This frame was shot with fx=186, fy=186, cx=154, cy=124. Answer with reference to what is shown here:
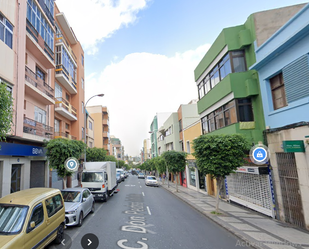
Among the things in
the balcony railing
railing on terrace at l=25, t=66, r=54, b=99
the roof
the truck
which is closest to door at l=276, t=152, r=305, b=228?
the roof

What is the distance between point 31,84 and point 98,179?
8252 millimetres

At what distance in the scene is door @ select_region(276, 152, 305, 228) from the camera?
26.9 ft

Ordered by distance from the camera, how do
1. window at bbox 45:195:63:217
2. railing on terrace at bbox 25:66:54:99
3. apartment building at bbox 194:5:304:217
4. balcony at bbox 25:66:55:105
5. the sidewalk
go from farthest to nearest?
railing on terrace at bbox 25:66:54:99, balcony at bbox 25:66:55:105, apartment building at bbox 194:5:304:217, the sidewalk, window at bbox 45:195:63:217

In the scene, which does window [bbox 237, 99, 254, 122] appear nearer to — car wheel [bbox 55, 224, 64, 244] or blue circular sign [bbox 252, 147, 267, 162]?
blue circular sign [bbox 252, 147, 267, 162]

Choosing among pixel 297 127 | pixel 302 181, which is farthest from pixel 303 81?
pixel 302 181

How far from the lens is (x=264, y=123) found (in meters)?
10.2

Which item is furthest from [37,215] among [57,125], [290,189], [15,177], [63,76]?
[63,76]

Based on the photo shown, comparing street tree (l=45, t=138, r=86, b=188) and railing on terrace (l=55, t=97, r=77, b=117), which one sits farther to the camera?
railing on terrace (l=55, t=97, r=77, b=117)

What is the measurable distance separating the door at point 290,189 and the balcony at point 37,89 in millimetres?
15584

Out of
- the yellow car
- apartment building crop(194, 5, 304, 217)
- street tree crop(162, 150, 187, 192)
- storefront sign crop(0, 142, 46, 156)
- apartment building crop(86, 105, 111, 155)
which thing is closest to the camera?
the yellow car

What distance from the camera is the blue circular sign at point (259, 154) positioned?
964cm

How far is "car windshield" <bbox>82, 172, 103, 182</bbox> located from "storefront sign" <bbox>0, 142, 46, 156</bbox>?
3.77 m

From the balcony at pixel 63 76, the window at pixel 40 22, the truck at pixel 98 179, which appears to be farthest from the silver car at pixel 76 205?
the balcony at pixel 63 76

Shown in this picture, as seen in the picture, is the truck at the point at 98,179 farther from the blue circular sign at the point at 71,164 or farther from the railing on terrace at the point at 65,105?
the railing on terrace at the point at 65,105
